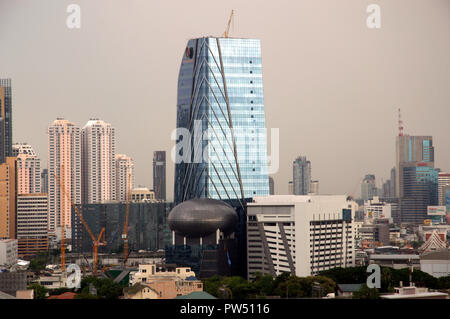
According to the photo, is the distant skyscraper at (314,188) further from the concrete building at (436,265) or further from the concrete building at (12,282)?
the concrete building at (12,282)

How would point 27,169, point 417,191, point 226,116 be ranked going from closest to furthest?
point 226,116, point 27,169, point 417,191

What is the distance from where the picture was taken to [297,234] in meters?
48.2

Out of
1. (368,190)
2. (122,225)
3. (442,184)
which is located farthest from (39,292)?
(442,184)

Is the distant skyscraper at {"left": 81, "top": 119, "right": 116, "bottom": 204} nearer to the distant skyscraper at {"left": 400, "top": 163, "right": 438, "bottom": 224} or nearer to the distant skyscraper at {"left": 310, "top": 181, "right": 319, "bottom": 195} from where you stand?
the distant skyscraper at {"left": 310, "top": 181, "right": 319, "bottom": 195}

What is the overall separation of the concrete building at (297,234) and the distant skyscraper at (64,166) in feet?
116

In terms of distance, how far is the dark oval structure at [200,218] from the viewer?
49844 millimetres

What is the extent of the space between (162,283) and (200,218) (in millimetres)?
13854

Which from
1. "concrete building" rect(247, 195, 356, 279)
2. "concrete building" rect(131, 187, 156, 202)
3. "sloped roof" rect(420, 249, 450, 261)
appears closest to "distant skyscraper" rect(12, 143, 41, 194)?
"concrete building" rect(131, 187, 156, 202)

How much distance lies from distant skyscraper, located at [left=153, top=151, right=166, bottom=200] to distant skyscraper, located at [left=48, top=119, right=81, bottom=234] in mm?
8102

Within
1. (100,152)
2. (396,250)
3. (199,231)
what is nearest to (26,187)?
(100,152)

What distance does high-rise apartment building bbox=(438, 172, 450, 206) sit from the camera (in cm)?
8946

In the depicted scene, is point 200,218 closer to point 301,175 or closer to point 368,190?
point 301,175

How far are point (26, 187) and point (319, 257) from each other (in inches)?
1625
